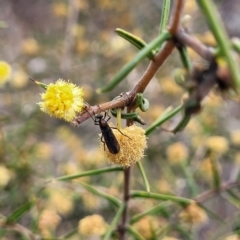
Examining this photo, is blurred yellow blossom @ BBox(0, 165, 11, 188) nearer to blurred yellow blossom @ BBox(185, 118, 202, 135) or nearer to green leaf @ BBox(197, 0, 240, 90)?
blurred yellow blossom @ BBox(185, 118, 202, 135)

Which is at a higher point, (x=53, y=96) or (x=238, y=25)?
(x=238, y=25)

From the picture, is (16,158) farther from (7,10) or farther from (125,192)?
(7,10)

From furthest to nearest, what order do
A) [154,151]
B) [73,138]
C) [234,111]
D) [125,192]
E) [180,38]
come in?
[234,111]
[73,138]
[154,151]
[125,192]
[180,38]

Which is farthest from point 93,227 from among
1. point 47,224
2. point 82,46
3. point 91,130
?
point 82,46

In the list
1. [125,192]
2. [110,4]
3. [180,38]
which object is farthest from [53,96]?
[110,4]

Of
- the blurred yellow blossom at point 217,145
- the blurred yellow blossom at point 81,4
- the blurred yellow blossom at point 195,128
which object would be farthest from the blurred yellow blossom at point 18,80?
the blurred yellow blossom at point 217,145

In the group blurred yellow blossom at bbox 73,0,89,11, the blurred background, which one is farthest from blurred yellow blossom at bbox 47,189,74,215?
blurred yellow blossom at bbox 73,0,89,11
